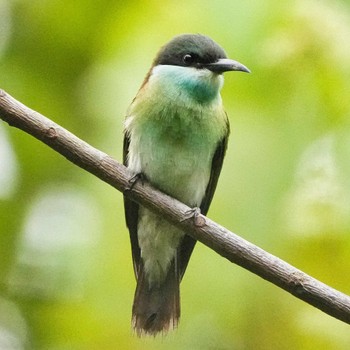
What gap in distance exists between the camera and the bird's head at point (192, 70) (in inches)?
132

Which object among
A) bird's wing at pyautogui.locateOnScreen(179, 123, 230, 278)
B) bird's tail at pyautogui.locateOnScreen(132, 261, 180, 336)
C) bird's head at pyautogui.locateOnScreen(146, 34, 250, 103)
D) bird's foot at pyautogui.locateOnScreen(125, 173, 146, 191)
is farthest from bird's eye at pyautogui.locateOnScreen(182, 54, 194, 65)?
bird's tail at pyautogui.locateOnScreen(132, 261, 180, 336)

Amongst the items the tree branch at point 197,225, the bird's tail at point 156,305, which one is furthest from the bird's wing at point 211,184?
the tree branch at point 197,225

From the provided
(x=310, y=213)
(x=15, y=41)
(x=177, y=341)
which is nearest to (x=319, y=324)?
(x=310, y=213)

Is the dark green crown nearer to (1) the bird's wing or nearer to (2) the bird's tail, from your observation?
(1) the bird's wing

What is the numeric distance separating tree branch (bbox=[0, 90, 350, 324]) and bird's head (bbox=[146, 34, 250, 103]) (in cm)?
63

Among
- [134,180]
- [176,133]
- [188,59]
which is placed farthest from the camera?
[188,59]

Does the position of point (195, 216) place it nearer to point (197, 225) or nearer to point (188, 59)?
point (197, 225)

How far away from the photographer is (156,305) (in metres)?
3.59

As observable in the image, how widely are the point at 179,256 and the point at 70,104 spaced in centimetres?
85

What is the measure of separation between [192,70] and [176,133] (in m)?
0.29

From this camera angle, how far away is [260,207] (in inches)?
101

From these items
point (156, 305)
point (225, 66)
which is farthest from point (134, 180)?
point (156, 305)

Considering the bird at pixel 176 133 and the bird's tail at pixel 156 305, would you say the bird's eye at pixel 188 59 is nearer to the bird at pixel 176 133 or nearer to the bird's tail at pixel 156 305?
the bird at pixel 176 133

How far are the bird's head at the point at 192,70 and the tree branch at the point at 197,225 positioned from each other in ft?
2.08
